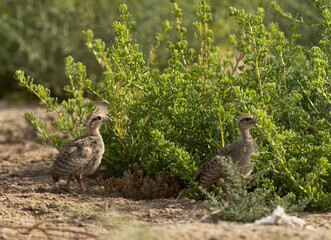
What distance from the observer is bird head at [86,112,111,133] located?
21.0 feet

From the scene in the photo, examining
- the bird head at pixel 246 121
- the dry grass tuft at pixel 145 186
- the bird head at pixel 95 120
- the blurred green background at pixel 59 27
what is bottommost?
the dry grass tuft at pixel 145 186

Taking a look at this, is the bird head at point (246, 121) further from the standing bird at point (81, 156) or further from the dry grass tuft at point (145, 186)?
the standing bird at point (81, 156)

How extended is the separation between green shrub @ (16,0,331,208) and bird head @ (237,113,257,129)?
100mm

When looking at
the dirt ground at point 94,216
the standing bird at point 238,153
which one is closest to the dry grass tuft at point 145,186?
the dirt ground at point 94,216

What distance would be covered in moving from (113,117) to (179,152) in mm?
1058

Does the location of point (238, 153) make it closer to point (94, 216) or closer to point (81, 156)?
point (94, 216)

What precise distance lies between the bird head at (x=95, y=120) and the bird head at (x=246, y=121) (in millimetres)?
1675

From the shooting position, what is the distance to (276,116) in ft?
18.7

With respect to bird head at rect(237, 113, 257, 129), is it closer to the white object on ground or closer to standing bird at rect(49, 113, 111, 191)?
the white object on ground

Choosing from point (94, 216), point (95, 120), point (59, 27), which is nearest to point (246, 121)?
point (94, 216)

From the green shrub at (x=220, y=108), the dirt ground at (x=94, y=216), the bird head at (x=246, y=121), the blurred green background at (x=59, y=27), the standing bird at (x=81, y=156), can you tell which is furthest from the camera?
the blurred green background at (x=59, y=27)

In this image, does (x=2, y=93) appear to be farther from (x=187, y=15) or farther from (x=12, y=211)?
(x=12, y=211)

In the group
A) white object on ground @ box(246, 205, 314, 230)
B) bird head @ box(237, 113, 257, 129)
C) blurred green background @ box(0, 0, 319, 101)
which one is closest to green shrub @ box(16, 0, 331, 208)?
bird head @ box(237, 113, 257, 129)

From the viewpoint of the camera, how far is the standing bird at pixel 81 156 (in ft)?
20.5
